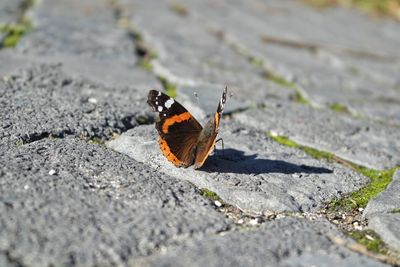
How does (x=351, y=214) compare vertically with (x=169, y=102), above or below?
below

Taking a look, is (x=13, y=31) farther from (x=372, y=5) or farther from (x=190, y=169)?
(x=372, y=5)

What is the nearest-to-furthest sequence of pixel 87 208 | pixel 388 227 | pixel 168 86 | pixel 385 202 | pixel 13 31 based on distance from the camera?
pixel 87 208 → pixel 388 227 → pixel 385 202 → pixel 168 86 → pixel 13 31

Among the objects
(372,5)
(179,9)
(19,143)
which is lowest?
(179,9)

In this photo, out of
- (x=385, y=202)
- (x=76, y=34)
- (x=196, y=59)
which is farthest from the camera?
(x=76, y=34)

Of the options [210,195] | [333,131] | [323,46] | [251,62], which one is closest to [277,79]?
[251,62]

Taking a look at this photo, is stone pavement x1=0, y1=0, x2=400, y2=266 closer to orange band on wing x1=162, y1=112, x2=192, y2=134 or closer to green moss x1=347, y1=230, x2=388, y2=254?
green moss x1=347, y1=230, x2=388, y2=254

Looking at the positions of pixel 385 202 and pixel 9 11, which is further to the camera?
pixel 9 11

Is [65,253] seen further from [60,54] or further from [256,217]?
[60,54]
